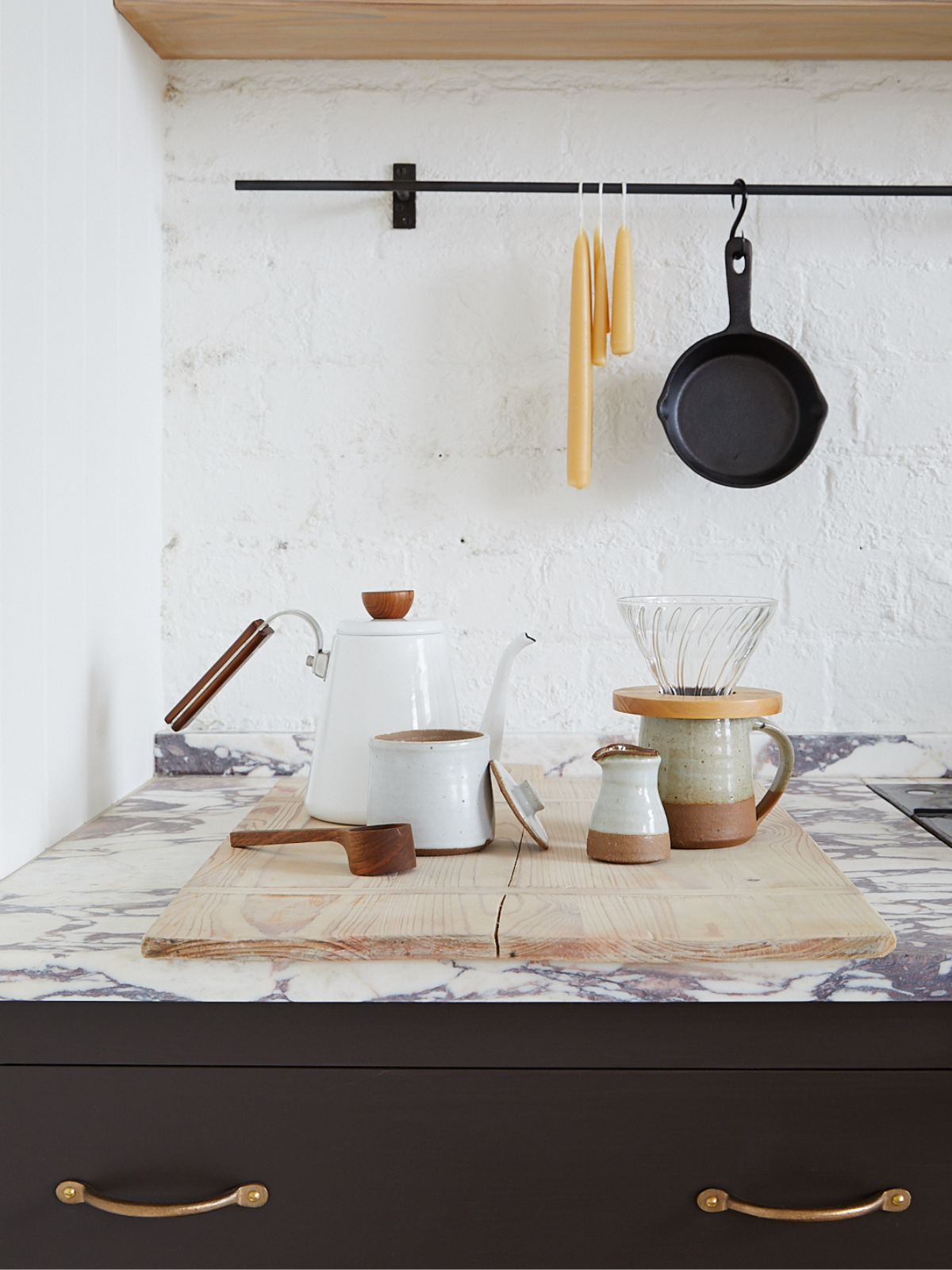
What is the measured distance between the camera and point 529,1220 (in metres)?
0.77

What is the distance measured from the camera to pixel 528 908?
31.6 inches

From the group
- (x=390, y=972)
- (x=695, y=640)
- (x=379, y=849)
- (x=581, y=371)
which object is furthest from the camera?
(x=581, y=371)

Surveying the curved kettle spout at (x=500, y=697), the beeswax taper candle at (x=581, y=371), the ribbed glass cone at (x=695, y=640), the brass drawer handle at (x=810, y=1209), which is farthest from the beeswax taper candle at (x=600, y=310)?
the brass drawer handle at (x=810, y=1209)

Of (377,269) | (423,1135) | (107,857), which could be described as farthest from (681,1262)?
(377,269)

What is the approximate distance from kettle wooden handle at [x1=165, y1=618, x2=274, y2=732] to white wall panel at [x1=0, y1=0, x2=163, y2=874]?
118 millimetres

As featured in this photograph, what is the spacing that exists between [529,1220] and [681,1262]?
12cm

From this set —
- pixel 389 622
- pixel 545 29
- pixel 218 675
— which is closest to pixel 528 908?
pixel 389 622

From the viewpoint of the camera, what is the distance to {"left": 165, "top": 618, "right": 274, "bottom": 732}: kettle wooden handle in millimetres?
1108

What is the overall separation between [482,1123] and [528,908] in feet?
0.52

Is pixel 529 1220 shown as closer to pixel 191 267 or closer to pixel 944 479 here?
pixel 944 479

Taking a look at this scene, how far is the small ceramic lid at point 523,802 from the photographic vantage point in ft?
3.06

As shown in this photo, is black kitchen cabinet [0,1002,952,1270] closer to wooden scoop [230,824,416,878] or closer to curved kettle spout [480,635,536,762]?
wooden scoop [230,824,416,878]

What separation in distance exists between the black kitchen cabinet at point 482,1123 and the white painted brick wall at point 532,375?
2.19 ft

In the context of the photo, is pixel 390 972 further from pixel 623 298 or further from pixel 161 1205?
pixel 623 298
